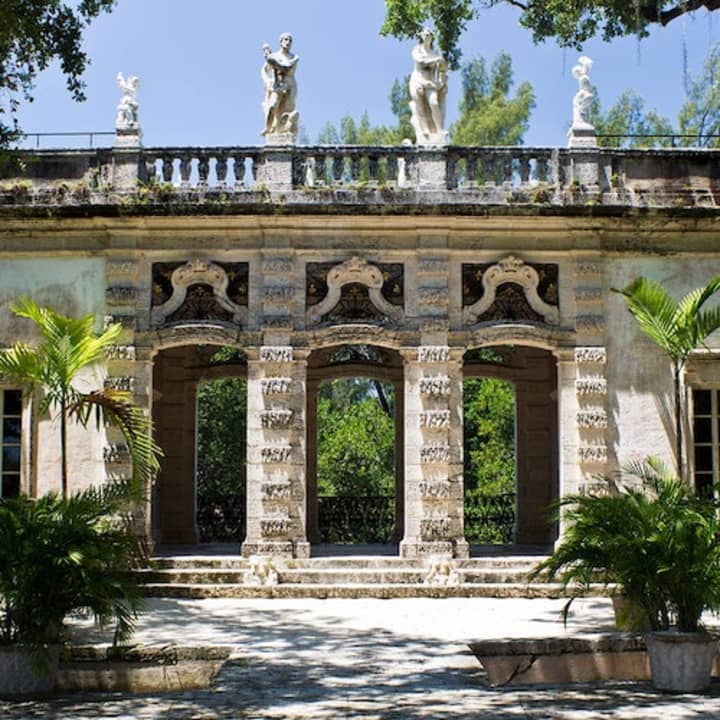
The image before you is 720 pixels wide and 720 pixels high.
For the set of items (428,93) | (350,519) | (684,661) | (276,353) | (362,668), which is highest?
(428,93)

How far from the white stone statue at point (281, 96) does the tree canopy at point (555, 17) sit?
4.17 ft

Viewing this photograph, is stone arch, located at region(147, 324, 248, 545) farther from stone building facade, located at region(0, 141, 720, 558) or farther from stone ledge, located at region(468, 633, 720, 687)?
stone ledge, located at region(468, 633, 720, 687)

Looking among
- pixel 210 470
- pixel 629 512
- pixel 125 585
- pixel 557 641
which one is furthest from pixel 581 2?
pixel 210 470

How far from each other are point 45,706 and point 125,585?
1040 mm

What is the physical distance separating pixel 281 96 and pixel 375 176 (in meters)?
1.55

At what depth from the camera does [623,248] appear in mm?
14859

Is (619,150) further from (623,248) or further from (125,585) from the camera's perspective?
(125,585)

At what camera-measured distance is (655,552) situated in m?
8.62

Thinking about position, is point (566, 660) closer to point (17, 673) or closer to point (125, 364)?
point (17, 673)

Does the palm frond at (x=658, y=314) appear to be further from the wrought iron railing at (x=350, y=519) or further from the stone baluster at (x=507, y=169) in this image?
the wrought iron railing at (x=350, y=519)

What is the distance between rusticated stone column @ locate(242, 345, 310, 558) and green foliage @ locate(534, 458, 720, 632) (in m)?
5.69

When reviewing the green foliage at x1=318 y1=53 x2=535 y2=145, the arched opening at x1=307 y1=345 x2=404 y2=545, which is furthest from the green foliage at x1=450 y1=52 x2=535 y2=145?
the arched opening at x1=307 y1=345 x2=404 y2=545

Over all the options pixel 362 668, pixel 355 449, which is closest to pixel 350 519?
pixel 355 449

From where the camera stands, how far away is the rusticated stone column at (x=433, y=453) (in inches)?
566
